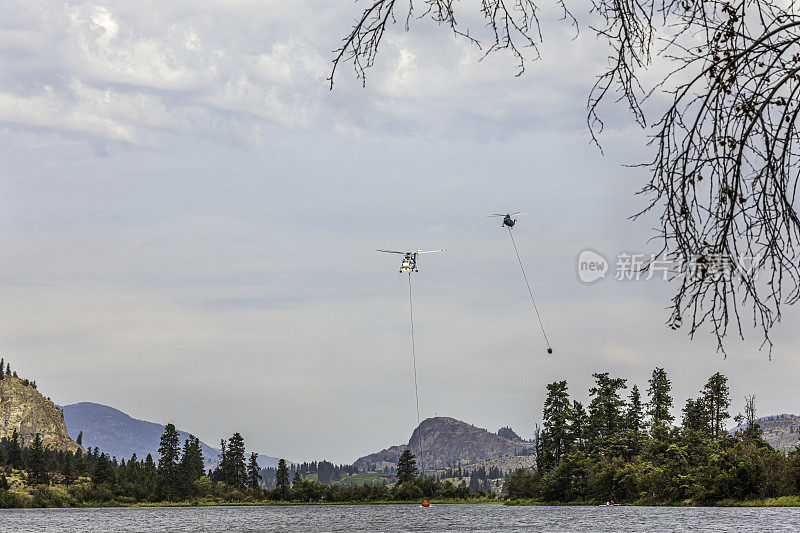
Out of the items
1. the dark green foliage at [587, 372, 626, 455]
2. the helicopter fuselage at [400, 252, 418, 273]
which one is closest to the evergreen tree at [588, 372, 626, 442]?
the dark green foliage at [587, 372, 626, 455]

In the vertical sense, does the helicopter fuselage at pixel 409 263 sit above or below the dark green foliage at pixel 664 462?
above

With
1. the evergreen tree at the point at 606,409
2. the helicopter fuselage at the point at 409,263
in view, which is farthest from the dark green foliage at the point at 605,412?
the helicopter fuselage at the point at 409,263

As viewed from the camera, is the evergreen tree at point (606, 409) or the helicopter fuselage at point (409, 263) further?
the evergreen tree at point (606, 409)

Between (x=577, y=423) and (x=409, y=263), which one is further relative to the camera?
(x=577, y=423)

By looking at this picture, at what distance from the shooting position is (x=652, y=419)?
136625mm

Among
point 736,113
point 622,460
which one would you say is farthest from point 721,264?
point 622,460

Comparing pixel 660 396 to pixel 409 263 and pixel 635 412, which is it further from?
pixel 409 263

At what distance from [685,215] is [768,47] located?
1.15 metres

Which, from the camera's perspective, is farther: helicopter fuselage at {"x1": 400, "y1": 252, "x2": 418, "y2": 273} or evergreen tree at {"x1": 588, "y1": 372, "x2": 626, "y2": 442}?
evergreen tree at {"x1": 588, "y1": 372, "x2": 626, "y2": 442}

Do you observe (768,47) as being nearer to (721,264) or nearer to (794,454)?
(721,264)

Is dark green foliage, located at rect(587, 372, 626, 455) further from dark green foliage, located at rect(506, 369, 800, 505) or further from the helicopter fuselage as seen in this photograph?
the helicopter fuselage

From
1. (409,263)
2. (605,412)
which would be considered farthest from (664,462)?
(409,263)

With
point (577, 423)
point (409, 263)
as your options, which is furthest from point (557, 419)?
point (409, 263)

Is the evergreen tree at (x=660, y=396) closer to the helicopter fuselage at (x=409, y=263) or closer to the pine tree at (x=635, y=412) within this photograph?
the pine tree at (x=635, y=412)
